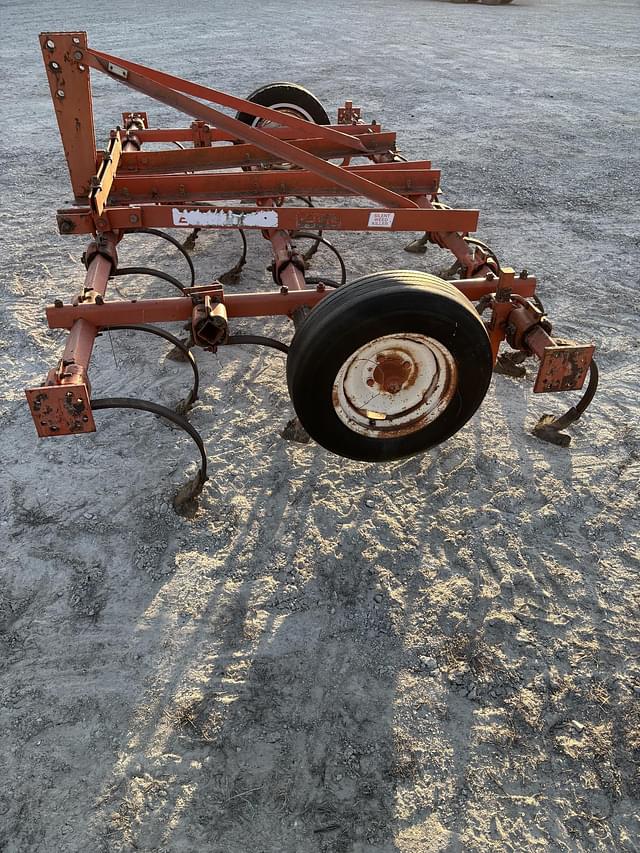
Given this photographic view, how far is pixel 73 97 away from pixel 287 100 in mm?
2460

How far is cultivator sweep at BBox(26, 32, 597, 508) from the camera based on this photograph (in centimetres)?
241

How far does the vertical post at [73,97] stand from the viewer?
10.4 ft

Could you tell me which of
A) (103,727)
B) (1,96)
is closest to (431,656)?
(103,727)

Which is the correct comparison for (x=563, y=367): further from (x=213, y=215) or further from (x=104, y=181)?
(x=104, y=181)

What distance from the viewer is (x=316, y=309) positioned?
248 centimetres

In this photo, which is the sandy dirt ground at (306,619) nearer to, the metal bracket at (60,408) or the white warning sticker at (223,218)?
the metal bracket at (60,408)

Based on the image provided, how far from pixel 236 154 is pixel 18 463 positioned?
270cm

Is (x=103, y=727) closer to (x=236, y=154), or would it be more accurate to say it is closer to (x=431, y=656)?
(x=431, y=656)

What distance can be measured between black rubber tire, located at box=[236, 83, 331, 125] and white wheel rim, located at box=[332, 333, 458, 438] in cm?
355

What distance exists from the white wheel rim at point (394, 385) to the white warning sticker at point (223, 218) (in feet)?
3.95

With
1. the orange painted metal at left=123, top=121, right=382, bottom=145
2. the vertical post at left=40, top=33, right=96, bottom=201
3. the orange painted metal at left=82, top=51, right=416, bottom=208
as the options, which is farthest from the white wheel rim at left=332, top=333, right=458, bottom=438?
the orange painted metal at left=123, top=121, right=382, bottom=145

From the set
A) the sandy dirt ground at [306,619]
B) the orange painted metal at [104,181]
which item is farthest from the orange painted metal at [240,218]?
the sandy dirt ground at [306,619]

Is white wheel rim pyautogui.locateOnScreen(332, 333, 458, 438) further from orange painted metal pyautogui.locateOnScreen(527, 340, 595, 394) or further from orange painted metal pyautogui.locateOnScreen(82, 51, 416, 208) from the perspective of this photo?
orange painted metal pyautogui.locateOnScreen(82, 51, 416, 208)

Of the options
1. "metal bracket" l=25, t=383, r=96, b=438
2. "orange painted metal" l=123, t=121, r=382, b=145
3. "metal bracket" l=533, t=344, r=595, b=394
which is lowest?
"metal bracket" l=25, t=383, r=96, b=438
